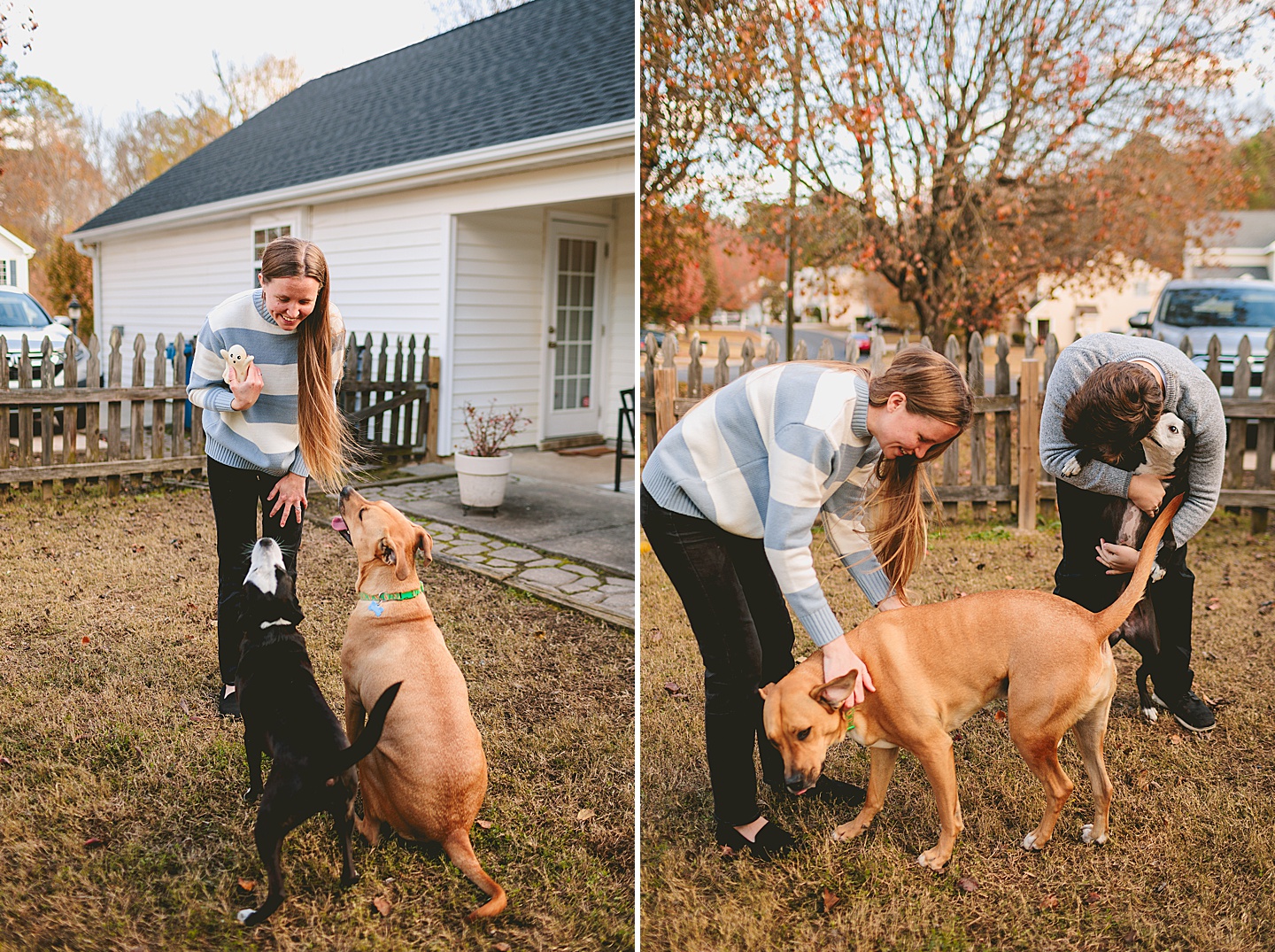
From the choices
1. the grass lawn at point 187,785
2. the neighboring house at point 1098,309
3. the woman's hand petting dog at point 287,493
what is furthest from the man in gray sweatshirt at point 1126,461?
the neighboring house at point 1098,309

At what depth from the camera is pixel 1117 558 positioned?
3082 millimetres

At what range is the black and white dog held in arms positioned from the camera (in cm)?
296

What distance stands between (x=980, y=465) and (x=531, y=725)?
4.22 meters

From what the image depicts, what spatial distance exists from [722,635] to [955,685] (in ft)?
2.15

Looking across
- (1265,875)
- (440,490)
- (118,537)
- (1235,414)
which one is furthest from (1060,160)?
(118,537)

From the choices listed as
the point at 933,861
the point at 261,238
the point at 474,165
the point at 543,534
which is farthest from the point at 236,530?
the point at 474,165

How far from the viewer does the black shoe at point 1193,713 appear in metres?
3.41

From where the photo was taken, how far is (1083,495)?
3.22 meters

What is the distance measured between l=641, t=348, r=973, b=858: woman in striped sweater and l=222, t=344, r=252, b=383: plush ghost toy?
112cm

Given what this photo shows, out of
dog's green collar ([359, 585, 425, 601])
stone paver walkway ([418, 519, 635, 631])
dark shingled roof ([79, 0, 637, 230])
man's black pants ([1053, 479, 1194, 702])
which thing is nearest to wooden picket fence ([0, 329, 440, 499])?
dog's green collar ([359, 585, 425, 601])

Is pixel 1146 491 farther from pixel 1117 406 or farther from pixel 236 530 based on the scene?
pixel 236 530

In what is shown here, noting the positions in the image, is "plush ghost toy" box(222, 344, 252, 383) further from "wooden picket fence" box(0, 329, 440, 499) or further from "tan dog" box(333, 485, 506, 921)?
"wooden picket fence" box(0, 329, 440, 499)

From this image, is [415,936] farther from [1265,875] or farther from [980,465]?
[980,465]

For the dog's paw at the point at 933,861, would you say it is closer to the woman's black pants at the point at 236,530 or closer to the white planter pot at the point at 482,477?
the woman's black pants at the point at 236,530
